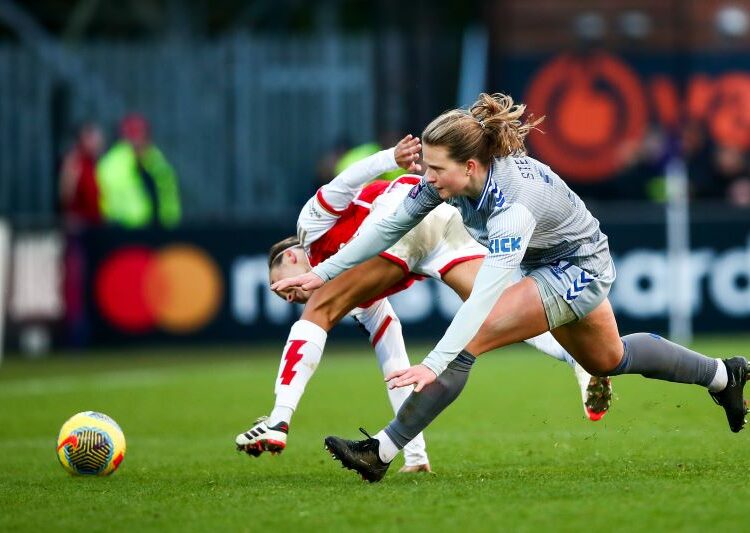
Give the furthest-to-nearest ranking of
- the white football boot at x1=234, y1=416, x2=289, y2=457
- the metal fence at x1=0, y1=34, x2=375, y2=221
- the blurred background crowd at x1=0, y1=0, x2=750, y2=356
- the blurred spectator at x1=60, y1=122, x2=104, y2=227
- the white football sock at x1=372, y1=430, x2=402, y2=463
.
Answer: the metal fence at x1=0, y1=34, x2=375, y2=221, the blurred background crowd at x1=0, y1=0, x2=750, y2=356, the blurred spectator at x1=60, y1=122, x2=104, y2=227, the white football boot at x1=234, y1=416, x2=289, y2=457, the white football sock at x1=372, y1=430, x2=402, y2=463

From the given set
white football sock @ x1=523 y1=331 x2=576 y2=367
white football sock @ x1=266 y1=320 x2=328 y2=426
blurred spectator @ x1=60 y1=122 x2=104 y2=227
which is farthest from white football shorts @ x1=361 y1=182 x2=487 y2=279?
blurred spectator @ x1=60 y1=122 x2=104 y2=227

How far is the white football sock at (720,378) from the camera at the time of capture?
24.4ft

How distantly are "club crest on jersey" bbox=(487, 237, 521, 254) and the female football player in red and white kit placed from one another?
3.31ft

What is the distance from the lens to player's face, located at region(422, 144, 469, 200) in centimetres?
662

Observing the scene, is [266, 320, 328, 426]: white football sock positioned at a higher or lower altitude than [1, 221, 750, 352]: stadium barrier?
higher

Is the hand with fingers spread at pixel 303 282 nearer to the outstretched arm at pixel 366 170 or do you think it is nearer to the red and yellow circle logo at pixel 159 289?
the outstretched arm at pixel 366 170

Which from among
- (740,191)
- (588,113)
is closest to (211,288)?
(588,113)

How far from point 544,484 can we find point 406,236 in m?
1.45

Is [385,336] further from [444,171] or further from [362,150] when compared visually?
[362,150]

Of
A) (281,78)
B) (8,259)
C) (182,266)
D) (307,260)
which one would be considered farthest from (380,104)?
(307,260)

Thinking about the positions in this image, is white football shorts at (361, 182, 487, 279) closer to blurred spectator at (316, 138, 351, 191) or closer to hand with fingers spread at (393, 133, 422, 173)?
hand with fingers spread at (393, 133, 422, 173)

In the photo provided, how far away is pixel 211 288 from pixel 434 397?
9.78 metres

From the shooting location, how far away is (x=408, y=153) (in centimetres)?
734

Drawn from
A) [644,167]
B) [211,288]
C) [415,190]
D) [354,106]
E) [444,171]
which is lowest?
[211,288]
